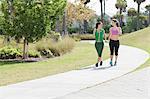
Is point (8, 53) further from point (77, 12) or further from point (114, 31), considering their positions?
point (77, 12)

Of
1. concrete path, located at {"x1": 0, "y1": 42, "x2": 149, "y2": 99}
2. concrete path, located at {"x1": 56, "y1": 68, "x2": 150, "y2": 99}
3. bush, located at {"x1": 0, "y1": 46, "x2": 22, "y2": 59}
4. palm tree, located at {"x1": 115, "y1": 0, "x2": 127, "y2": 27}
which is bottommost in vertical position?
concrete path, located at {"x1": 56, "y1": 68, "x2": 150, "y2": 99}

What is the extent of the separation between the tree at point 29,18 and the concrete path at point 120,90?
851 centimetres

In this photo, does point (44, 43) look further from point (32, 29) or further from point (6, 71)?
point (6, 71)

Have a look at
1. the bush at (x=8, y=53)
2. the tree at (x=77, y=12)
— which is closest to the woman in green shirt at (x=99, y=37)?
the bush at (x=8, y=53)

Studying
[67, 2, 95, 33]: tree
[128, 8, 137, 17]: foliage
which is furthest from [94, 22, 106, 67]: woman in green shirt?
Result: [128, 8, 137, 17]: foliage

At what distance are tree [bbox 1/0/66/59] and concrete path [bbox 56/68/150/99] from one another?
8.51 metres

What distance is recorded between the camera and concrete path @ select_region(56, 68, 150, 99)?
33.4ft

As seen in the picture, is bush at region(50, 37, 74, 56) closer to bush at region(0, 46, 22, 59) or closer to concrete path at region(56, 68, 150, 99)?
bush at region(0, 46, 22, 59)

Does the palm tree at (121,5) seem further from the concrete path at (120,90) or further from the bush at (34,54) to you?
the concrete path at (120,90)

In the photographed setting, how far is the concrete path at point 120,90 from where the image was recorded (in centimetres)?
1019

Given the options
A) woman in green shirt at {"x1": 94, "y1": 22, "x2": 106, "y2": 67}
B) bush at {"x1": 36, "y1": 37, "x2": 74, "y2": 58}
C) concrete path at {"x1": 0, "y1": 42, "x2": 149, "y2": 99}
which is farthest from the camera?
bush at {"x1": 36, "y1": 37, "x2": 74, "y2": 58}

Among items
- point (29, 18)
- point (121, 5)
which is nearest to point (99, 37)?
point (29, 18)

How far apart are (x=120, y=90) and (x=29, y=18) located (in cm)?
1079

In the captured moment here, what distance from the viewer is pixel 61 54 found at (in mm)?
24297
